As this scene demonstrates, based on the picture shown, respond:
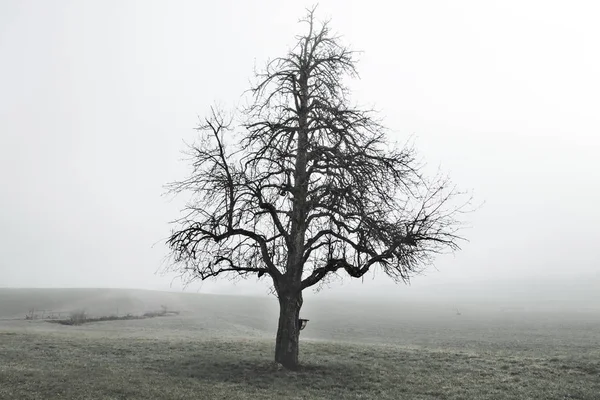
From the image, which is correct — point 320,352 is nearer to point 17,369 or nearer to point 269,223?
point 269,223

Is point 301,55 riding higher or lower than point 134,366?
higher

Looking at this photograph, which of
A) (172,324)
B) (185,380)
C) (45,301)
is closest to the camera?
(185,380)

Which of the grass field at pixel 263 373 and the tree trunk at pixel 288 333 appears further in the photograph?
the tree trunk at pixel 288 333

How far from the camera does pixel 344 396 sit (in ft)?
54.0

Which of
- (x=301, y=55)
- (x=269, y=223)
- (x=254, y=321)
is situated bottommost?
(x=254, y=321)

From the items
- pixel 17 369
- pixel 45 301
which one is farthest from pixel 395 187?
pixel 45 301

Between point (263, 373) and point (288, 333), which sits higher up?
point (288, 333)

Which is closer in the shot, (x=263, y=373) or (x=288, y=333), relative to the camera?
(x=263, y=373)

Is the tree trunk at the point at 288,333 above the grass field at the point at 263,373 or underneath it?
above

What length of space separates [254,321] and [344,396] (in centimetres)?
5732

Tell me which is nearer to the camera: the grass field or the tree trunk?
the grass field

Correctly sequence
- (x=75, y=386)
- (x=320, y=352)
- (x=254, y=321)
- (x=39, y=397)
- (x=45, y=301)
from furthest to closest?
(x=45, y=301) < (x=254, y=321) < (x=320, y=352) < (x=75, y=386) < (x=39, y=397)

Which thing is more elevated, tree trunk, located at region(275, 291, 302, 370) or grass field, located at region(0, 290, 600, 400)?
tree trunk, located at region(275, 291, 302, 370)

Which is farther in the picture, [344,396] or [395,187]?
[395,187]
